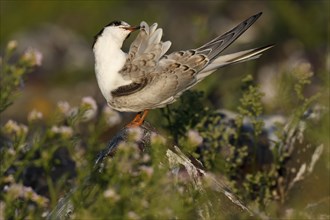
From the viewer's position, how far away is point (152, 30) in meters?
6.09

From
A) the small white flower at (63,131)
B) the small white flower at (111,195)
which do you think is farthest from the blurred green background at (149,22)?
the small white flower at (111,195)

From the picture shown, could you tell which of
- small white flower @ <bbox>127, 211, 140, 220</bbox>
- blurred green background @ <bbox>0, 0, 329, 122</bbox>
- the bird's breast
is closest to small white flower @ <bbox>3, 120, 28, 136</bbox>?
small white flower @ <bbox>127, 211, 140, 220</bbox>

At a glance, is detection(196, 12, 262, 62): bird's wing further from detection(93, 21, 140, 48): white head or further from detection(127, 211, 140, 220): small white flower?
detection(127, 211, 140, 220): small white flower

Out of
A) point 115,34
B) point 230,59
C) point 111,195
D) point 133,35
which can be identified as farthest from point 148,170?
point 133,35

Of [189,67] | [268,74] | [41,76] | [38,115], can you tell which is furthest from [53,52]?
[38,115]

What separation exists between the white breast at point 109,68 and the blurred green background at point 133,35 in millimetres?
5113

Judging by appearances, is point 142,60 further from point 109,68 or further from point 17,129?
point 17,129

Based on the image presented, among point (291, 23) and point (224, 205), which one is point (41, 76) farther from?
point (224, 205)

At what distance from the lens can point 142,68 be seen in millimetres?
5988

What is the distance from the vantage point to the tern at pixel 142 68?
595 cm

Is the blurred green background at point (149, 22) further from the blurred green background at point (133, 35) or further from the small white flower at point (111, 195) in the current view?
the small white flower at point (111, 195)

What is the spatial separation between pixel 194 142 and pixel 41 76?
10799 millimetres

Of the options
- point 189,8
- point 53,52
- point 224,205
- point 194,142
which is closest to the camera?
point 194,142

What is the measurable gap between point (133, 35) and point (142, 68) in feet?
27.4
